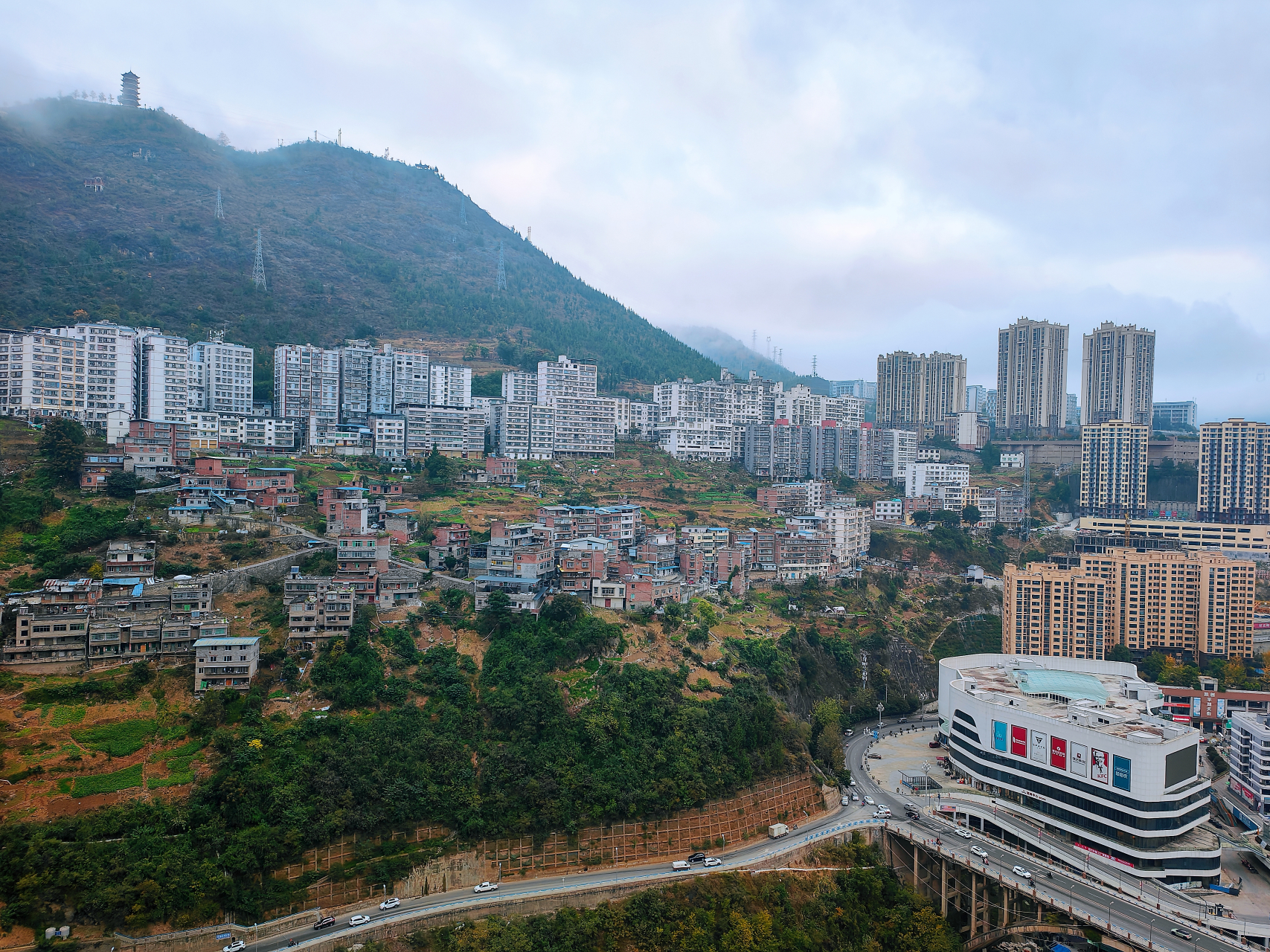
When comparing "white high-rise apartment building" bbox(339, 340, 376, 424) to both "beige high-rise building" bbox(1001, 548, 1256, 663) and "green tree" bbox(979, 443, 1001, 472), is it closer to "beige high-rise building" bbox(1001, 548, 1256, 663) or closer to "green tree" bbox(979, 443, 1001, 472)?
"beige high-rise building" bbox(1001, 548, 1256, 663)

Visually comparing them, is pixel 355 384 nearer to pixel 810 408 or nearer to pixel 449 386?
pixel 449 386

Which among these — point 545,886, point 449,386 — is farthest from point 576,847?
point 449,386

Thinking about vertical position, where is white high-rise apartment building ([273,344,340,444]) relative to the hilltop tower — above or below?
below

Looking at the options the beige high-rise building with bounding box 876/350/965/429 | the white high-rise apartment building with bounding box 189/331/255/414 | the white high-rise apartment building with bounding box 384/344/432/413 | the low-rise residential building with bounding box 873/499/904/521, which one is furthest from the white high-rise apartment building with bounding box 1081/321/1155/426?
the white high-rise apartment building with bounding box 189/331/255/414

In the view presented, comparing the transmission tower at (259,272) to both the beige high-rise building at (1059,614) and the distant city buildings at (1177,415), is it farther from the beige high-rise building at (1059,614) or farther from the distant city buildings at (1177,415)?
the distant city buildings at (1177,415)

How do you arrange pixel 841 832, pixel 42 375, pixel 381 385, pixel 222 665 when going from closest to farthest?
pixel 222 665, pixel 841 832, pixel 42 375, pixel 381 385

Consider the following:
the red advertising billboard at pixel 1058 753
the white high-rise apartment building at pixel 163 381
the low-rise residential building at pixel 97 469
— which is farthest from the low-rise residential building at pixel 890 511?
the low-rise residential building at pixel 97 469

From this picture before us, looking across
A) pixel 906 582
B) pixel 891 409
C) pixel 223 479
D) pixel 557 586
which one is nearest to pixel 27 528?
pixel 223 479
